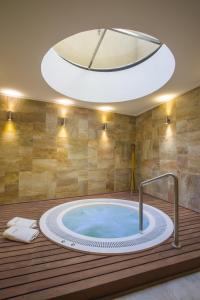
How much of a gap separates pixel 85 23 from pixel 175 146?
286 centimetres

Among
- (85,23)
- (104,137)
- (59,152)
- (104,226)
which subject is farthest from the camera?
(104,137)

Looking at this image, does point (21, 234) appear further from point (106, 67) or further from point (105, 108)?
point (106, 67)

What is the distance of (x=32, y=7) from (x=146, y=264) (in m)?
2.66

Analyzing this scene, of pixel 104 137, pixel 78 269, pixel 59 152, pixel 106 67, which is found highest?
pixel 106 67

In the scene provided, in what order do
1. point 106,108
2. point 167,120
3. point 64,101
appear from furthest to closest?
1. point 106,108
2. point 64,101
3. point 167,120

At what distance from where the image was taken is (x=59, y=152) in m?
3.99

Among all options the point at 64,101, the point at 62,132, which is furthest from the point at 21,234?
the point at 64,101

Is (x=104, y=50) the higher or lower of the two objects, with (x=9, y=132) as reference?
higher

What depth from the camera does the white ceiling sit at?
1.48 metres

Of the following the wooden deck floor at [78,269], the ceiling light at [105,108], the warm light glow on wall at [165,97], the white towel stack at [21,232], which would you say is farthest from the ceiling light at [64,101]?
the wooden deck floor at [78,269]

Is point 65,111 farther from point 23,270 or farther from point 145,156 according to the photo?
point 23,270

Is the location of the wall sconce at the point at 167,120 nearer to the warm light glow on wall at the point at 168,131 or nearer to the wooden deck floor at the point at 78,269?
the warm light glow on wall at the point at 168,131

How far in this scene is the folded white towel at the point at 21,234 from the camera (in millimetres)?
1996

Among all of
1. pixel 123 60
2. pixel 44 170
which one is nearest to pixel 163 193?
pixel 44 170
